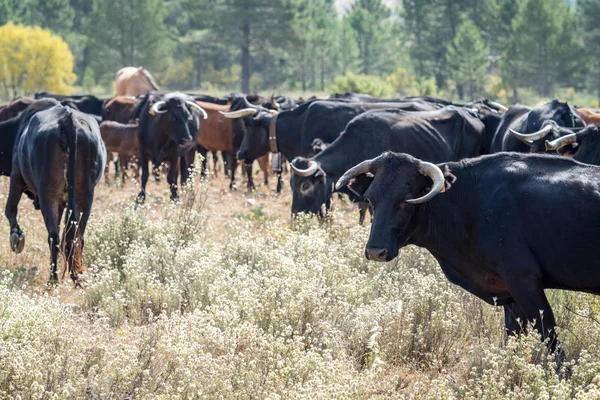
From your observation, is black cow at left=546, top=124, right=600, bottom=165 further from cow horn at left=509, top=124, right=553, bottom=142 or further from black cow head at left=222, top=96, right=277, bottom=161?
black cow head at left=222, top=96, right=277, bottom=161

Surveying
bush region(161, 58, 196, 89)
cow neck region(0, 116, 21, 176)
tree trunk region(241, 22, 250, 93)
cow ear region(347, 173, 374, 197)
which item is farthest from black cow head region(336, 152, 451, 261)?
bush region(161, 58, 196, 89)

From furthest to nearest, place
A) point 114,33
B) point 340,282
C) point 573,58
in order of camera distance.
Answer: point 114,33, point 573,58, point 340,282

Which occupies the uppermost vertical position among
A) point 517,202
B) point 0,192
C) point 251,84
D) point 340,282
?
point 517,202

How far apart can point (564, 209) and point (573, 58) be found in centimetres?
5789

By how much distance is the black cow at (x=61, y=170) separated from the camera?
8.66 metres

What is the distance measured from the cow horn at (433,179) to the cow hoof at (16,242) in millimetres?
4977

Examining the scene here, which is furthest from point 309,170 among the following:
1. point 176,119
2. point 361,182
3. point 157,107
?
point 157,107

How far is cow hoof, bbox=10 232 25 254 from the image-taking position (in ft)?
29.9

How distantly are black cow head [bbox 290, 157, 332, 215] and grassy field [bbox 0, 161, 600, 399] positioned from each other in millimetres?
1319

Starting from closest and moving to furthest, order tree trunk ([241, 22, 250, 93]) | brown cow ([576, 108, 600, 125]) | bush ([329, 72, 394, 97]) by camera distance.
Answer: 1. brown cow ([576, 108, 600, 125])
2. bush ([329, 72, 394, 97])
3. tree trunk ([241, 22, 250, 93])

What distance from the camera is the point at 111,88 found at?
6819 cm

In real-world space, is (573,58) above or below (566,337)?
below

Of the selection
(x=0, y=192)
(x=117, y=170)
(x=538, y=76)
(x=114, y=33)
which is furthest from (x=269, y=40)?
(x=0, y=192)

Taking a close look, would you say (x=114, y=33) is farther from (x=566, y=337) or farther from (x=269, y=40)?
(x=566, y=337)
